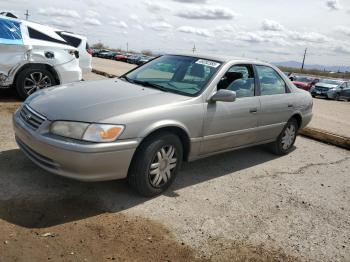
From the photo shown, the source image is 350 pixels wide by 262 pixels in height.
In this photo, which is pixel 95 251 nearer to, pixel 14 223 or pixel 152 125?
pixel 14 223

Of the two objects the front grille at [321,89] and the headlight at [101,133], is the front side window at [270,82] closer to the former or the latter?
the headlight at [101,133]

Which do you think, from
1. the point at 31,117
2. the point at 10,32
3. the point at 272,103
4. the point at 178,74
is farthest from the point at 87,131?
the point at 10,32

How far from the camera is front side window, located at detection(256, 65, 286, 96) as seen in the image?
5.55 meters

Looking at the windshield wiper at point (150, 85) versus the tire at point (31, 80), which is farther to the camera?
the tire at point (31, 80)

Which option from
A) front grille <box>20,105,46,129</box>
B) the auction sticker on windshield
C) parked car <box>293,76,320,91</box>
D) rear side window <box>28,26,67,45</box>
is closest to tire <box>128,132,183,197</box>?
front grille <box>20,105,46,129</box>

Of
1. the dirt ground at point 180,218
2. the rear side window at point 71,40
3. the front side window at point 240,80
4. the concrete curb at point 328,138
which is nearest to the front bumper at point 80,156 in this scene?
the dirt ground at point 180,218

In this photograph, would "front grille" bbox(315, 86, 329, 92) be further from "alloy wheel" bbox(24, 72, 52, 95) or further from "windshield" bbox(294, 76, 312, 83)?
"alloy wheel" bbox(24, 72, 52, 95)

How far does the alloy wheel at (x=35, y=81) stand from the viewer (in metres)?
8.06

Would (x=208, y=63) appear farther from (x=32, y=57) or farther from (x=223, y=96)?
(x=32, y=57)

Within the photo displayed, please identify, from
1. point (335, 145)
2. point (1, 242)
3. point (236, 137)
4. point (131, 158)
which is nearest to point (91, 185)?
point (131, 158)

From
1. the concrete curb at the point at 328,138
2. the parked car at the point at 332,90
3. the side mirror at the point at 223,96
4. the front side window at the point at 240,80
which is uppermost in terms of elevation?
the front side window at the point at 240,80

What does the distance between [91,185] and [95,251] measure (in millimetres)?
1284

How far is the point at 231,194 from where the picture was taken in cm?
451

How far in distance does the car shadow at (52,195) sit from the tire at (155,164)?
0.55ft
